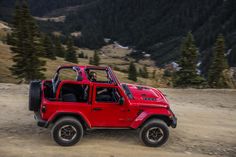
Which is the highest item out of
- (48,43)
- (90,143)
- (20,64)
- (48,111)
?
(48,43)

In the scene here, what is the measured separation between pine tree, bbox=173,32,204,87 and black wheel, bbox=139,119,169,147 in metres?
27.9

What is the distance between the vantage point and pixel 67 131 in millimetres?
11633

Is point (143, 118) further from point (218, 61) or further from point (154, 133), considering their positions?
point (218, 61)

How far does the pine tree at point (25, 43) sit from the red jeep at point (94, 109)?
109ft

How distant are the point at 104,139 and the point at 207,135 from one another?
4140mm

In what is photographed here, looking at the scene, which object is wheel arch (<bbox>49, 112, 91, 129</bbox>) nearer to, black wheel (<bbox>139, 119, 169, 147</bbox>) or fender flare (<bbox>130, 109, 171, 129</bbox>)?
fender flare (<bbox>130, 109, 171, 129</bbox>)

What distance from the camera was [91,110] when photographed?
38.3ft

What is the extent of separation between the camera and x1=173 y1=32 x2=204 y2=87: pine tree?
4038 cm

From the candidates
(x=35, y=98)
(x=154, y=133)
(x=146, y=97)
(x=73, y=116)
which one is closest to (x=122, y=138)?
(x=154, y=133)

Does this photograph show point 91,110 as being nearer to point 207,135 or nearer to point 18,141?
point 18,141

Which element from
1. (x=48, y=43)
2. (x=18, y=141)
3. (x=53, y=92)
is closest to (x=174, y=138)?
(x=53, y=92)

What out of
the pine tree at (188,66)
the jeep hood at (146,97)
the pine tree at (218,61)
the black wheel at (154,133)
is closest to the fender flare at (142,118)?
the black wheel at (154,133)

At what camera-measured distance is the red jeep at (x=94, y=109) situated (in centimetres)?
1152

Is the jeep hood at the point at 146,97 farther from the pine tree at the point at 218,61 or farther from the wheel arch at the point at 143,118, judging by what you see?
the pine tree at the point at 218,61
